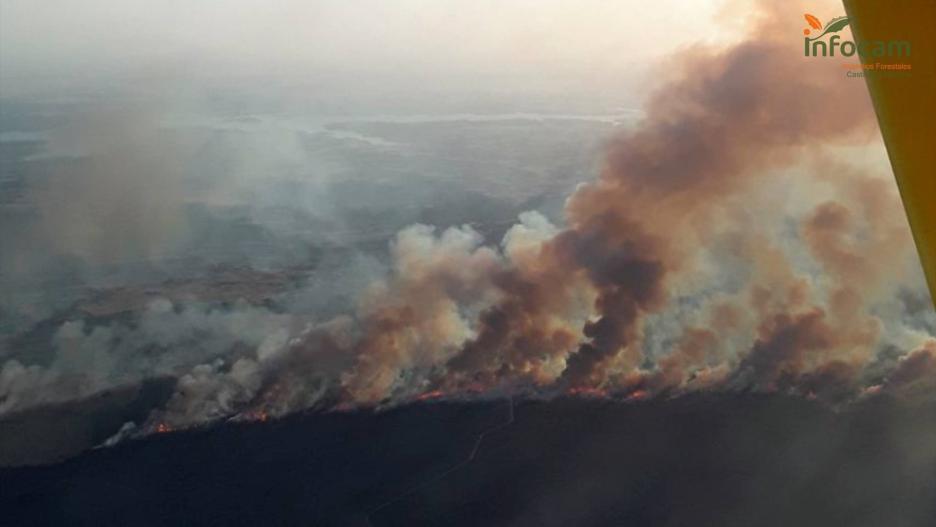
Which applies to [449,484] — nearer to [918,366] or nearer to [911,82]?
[918,366]

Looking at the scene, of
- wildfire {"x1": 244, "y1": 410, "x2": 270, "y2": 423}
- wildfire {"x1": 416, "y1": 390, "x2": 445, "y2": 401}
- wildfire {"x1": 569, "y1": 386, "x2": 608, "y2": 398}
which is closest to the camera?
wildfire {"x1": 244, "y1": 410, "x2": 270, "y2": 423}

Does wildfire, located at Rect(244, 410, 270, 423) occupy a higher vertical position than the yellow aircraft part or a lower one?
lower

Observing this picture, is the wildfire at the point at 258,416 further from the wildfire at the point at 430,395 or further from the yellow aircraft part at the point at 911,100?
the yellow aircraft part at the point at 911,100

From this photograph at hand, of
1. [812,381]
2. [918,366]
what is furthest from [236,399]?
[918,366]

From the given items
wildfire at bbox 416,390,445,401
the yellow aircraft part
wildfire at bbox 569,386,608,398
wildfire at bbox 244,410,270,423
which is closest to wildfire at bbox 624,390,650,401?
wildfire at bbox 569,386,608,398

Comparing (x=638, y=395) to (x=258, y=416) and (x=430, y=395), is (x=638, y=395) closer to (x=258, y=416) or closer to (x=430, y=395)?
(x=430, y=395)

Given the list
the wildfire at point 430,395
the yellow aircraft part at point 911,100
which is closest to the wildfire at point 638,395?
the wildfire at point 430,395

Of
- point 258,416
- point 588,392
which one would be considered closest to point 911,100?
point 588,392

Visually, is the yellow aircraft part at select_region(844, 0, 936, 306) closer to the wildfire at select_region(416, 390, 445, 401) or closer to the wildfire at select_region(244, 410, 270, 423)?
the wildfire at select_region(416, 390, 445, 401)
